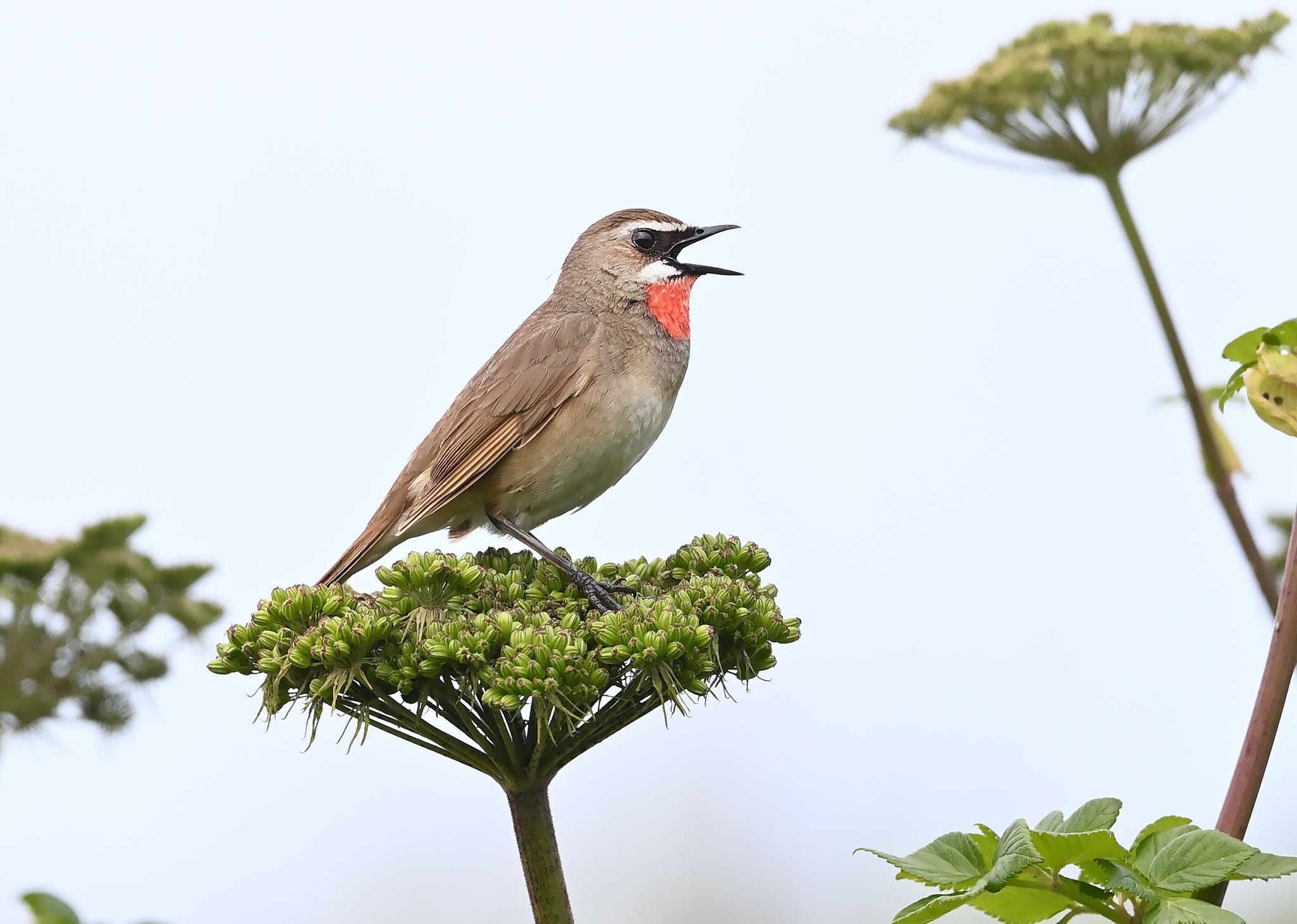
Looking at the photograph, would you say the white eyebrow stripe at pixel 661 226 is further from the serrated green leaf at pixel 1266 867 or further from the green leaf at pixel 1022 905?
the serrated green leaf at pixel 1266 867

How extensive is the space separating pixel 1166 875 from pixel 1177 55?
12.4 ft

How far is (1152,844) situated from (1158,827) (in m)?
0.03

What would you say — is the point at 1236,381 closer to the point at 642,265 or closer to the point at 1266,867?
the point at 1266,867

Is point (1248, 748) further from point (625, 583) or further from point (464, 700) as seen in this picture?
point (625, 583)

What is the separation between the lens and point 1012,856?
1.83 m

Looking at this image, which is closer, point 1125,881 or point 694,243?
point 1125,881

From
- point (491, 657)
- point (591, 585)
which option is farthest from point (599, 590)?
point (491, 657)

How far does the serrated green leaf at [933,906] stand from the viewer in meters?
1.88

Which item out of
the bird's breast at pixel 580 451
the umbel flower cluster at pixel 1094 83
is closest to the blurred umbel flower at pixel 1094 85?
the umbel flower cluster at pixel 1094 83

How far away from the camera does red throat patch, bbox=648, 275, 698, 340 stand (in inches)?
204

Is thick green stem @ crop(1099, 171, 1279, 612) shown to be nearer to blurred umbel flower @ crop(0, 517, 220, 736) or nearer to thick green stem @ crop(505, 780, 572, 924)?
thick green stem @ crop(505, 780, 572, 924)

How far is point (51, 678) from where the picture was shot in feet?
15.6

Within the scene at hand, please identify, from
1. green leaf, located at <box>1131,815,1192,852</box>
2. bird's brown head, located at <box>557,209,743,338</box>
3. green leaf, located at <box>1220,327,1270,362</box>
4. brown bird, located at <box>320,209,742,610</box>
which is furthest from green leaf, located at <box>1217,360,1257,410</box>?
bird's brown head, located at <box>557,209,743,338</box>

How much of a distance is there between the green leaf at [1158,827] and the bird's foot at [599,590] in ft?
5.07
